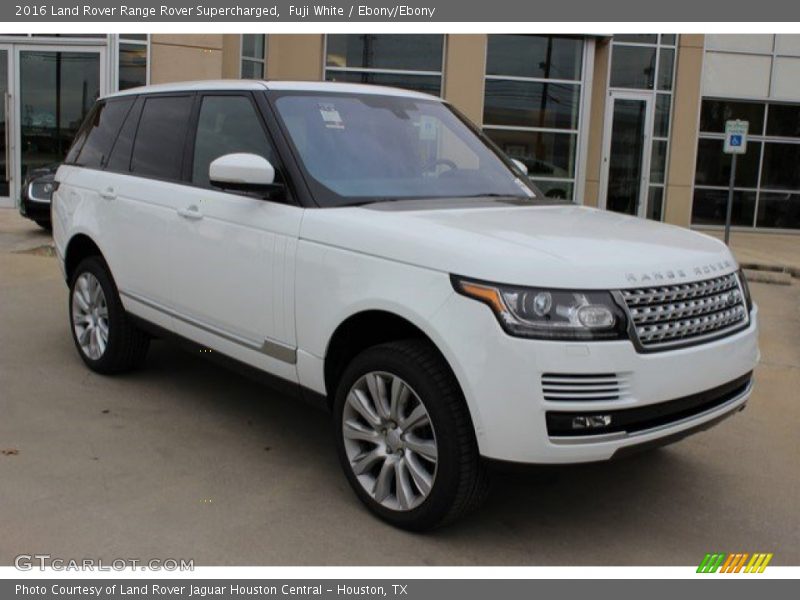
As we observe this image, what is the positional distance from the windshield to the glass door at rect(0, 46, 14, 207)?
43.4ft

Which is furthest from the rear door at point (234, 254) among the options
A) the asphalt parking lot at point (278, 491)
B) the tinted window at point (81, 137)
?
the tinted window at point (81, 137)

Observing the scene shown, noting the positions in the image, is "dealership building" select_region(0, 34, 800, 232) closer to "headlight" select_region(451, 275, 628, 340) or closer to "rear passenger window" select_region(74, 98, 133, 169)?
"rear passenger window" select_region(74, 98, 133, 169)

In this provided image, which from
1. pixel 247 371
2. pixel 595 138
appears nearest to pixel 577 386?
pixel 247 371

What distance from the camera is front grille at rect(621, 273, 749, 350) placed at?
3.31 metres

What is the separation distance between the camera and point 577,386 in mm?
3182

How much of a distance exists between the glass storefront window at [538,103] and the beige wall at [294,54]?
3553mm

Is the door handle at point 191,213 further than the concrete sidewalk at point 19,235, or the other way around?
the concrete sidewalk at point 19,235

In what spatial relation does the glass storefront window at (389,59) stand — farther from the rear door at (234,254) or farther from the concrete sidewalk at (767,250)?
the rear door at (234,254)

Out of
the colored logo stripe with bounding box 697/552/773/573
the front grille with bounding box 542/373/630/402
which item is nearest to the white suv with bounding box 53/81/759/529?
the front grille with bounding box 542/373/630/402

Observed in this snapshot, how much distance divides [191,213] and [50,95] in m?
12.8

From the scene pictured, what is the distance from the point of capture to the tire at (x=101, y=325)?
18.4 feet

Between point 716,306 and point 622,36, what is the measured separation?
55.0 feet

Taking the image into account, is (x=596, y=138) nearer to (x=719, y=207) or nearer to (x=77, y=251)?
(x=719, y=207)
